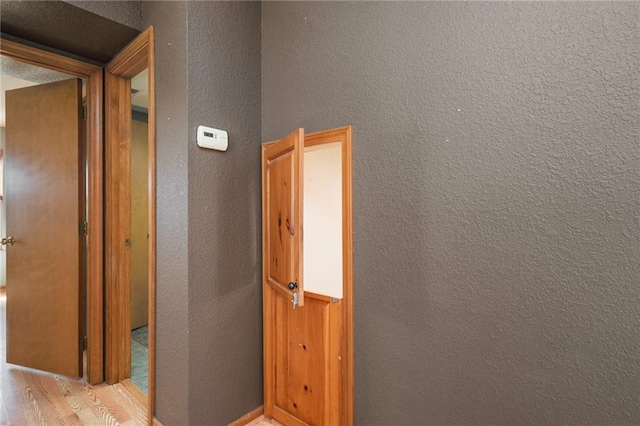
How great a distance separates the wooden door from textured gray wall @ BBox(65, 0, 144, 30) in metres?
0.87

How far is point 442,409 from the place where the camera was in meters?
1.40


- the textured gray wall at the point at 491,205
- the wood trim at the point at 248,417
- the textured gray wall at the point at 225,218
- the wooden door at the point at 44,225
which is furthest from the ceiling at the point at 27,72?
the wood trim at the point at 248,417

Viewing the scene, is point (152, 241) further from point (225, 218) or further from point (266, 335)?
point (266, 335)

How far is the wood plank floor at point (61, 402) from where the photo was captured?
78.9 inches

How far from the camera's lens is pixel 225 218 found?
73.4 inches

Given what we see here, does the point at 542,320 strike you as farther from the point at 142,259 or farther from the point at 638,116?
the point at 142,259

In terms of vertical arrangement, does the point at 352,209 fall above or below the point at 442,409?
above

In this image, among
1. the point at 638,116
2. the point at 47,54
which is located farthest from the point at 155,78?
the point at 638,116

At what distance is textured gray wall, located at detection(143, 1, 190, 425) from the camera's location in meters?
1.71

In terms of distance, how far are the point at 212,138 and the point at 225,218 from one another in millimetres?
447

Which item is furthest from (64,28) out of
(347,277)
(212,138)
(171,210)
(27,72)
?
(347,277)

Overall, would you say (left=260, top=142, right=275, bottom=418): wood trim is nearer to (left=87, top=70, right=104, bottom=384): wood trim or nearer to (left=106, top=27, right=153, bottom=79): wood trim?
(left=106, top=27, right=153, bottom=79): wood trim

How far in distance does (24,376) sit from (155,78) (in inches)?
97.3


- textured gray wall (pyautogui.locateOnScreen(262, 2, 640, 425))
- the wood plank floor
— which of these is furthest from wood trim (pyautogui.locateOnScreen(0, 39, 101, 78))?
the wood plank floor
